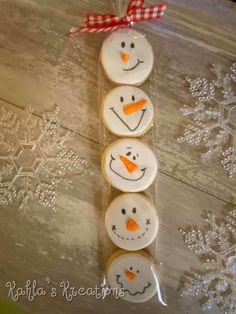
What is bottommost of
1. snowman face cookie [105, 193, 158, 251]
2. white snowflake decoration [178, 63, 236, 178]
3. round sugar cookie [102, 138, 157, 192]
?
snowman face cookie [105, 193, 158, 251]

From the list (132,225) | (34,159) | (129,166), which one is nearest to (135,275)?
(132,225)

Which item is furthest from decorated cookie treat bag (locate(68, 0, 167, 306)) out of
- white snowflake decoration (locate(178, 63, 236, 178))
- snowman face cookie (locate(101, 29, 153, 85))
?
white snowflake decoration (locate(178, 63, 236, 178))

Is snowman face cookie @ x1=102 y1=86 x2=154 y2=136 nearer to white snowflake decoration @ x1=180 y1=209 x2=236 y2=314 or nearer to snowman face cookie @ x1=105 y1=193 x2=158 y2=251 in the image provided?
snowman face cookie @ x1=105 y1=193 x2=158 y2=251

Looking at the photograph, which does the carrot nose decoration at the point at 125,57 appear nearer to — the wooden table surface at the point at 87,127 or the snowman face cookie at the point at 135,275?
the wooden table surface at the point at 87,127

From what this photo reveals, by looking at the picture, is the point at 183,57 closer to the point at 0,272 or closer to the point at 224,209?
the point at 224,209

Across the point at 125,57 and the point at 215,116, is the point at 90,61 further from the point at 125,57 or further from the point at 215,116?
the point at 215,116

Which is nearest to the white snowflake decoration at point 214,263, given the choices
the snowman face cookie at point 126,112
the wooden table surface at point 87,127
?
the wooden table surface at point 87,127
